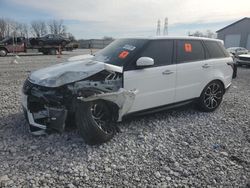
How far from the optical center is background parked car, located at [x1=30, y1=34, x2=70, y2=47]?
22188 millimetres

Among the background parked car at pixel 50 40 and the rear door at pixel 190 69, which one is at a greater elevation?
the background parked car at pixel 50 40

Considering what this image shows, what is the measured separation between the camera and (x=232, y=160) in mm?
3094

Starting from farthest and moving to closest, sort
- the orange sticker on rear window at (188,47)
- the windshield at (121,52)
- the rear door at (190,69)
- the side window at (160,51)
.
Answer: the orange sticker on rear window at (188,47)
the rear door at (190,69)
the side window at (160,51)
the windshield at (121,52)

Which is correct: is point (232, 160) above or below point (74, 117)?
below

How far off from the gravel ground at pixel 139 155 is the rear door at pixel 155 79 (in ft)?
1.62

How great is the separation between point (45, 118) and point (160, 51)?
235cm

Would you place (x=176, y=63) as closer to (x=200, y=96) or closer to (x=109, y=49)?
(x=200, y=96)

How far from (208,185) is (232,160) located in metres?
0.77

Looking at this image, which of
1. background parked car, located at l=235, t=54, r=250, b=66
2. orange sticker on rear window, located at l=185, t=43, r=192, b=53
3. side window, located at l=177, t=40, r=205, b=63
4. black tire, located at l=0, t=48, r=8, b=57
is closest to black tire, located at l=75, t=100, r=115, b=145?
side window, located at l=177, t=40, r=205, b=63

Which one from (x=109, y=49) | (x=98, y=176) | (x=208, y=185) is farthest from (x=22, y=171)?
(x=109, y=49)

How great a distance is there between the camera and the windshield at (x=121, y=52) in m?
3.81

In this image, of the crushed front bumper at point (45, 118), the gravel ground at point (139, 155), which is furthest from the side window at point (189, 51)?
the crushed front bumper at point (45, 118)

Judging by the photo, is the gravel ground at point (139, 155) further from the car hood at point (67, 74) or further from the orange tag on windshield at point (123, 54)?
the orange tag on windshield at point (123, 54)

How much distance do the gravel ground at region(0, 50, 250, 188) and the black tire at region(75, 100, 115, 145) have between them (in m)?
0.15
